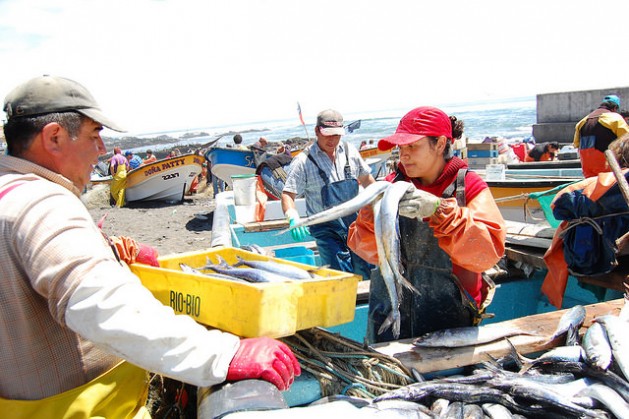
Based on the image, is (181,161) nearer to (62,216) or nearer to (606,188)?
(606,188)

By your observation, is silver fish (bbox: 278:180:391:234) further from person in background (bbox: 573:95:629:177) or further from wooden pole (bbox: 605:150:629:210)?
person in background (bbox: 573:95:629:177)

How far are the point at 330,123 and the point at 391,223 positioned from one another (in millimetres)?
2975

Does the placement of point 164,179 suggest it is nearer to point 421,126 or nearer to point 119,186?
point 119,186

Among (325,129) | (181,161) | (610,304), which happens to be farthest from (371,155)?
(610,304)

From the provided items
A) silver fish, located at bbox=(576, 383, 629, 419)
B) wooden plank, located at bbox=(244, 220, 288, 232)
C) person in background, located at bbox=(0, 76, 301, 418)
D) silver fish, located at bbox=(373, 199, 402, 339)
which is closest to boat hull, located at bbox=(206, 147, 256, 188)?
wooden plank, located at bbox=(244, 220, 288, 232)

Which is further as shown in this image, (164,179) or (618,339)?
(164,179)

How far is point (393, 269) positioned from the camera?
2734mm

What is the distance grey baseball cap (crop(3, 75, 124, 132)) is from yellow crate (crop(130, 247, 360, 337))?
912 mm

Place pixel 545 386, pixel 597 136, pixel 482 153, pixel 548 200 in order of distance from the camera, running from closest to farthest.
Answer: pixel 545 386 → pixel 548 200 → pixel 597 136 → pixel 482 153

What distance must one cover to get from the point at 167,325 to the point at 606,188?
3.98 m

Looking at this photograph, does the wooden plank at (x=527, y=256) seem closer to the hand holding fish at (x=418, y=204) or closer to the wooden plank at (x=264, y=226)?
the hand holding fish at (x=418, y=204)

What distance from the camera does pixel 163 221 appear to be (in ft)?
54.9

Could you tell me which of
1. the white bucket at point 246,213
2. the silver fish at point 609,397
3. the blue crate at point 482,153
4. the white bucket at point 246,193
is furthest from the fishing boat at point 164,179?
the silver fish at point 609,397

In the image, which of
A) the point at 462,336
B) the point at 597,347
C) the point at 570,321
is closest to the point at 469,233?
the point at 462,336
